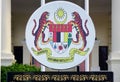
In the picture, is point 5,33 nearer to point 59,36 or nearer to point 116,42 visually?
point 116,42

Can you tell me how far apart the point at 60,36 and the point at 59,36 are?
0.07ft

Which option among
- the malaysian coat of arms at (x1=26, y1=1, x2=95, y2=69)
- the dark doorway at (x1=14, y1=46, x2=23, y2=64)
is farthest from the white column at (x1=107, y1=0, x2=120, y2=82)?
the malaysian coat of arms at (x1=26, y1=1, x2=95, y2=69)

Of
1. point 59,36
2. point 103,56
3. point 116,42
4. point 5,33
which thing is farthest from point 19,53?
point 59,36

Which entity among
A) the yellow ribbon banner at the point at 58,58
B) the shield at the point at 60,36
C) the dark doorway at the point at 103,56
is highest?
the shield at the point at 60,36

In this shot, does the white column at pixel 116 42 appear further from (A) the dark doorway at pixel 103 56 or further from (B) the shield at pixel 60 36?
(B) the shield at pixel 60 36

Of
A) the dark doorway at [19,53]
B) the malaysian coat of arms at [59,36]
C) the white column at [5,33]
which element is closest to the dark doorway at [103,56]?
the dark doorway at [19,53]

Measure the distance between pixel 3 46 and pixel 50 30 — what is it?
10363 mm

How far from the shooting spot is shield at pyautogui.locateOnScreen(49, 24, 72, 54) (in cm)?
1027

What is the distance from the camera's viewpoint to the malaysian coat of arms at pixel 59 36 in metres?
10.2

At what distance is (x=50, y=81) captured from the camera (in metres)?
9.16

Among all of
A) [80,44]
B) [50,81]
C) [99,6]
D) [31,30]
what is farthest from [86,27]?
[99,6]

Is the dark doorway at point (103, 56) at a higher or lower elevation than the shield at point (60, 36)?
lower

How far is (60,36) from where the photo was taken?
10.3 meters

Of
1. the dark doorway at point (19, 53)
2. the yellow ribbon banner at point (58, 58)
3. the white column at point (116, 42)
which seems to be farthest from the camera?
the dark doorway at point (19, 53)
